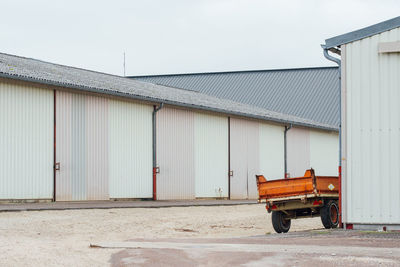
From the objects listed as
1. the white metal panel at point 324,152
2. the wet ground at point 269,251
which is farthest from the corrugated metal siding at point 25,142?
the white metal panel at point 324,152

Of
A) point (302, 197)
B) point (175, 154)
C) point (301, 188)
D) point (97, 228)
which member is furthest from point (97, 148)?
point (302, 197)

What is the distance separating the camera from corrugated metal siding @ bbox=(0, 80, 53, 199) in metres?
23.6

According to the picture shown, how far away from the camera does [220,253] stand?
11.7 m

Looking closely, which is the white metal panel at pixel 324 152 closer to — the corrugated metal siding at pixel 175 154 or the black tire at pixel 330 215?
the corrugated metal siding at pixel 175 154

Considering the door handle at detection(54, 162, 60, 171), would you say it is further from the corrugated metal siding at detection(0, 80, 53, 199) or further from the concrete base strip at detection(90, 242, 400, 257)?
the concrete base strip at detection(90, 242, 400, 257)

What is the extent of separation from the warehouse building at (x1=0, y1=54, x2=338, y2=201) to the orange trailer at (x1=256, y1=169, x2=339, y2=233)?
30.0 feet

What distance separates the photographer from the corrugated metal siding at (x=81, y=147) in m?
25.4

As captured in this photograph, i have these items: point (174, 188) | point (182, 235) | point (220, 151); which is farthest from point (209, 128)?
point (182, 235)

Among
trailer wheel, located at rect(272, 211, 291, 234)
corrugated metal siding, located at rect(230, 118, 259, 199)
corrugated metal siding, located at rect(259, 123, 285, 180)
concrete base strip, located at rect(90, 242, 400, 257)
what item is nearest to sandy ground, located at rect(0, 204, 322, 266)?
trailer wheel, located at rect(272, 211, 291, 234)

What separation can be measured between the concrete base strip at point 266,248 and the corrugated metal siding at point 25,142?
1096 centimetres

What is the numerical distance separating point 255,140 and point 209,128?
400cm

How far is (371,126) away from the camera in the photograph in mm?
15875

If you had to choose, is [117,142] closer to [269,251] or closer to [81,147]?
[81,147]

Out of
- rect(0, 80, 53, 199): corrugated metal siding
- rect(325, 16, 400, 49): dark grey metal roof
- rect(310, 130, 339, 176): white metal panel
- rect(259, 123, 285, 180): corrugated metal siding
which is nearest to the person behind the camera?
rect(325, 16, 400, 49): dark grey metal roof
